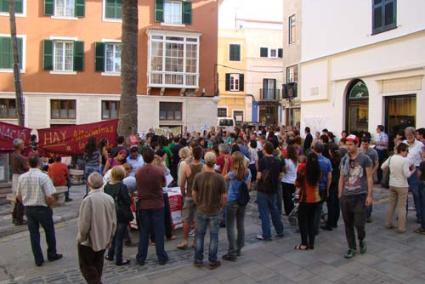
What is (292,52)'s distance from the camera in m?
29.9

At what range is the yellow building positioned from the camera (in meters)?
44.3

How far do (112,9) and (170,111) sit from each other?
23.4ft

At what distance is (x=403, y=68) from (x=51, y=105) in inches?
791

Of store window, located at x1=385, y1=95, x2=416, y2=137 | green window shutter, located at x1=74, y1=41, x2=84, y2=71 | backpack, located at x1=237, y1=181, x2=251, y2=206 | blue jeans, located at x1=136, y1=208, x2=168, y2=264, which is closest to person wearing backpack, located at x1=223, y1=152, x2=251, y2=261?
backpack, located at x1=237, y1=181, x2=251, y2=206

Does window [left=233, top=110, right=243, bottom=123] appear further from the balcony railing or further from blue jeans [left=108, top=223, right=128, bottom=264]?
blue jeans [left=108, top=223, right=128, bottom=264]

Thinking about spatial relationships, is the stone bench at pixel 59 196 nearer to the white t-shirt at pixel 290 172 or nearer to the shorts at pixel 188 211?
the shorts at pixel 188 211

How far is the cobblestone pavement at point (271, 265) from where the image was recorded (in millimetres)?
6047

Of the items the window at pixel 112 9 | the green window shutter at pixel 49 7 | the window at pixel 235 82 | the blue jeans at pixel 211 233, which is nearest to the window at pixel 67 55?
the green window shutter at pixel 49 7

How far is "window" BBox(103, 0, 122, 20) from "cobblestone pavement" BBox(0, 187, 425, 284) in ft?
70.5

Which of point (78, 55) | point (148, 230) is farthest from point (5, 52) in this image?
point (148, 230)

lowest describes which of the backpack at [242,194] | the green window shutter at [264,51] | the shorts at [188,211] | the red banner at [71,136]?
the shorts at [188,211]

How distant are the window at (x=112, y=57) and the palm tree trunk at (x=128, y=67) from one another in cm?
1491

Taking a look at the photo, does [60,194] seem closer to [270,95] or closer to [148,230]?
[148,230]

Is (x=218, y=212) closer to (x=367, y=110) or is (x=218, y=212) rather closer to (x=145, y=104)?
(x=367, y=110)
